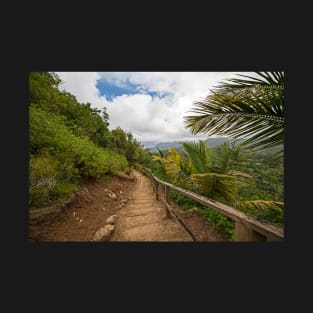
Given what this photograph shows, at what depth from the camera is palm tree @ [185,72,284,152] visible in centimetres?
110

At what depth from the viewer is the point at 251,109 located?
3.73 feet

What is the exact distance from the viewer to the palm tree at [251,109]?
3.60 feet

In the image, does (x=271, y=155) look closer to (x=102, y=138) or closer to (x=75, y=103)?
(x=75, y=103)

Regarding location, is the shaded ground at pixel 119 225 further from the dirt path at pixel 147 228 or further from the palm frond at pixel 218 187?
the palm frond at pixel 218 187

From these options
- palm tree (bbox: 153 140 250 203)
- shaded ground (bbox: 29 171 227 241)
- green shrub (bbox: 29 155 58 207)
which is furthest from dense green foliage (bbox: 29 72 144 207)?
palm tree (bbox: 153 140 250 203)

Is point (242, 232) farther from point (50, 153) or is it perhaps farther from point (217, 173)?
point (50, 153)

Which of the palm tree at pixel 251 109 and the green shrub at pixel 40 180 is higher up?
the palm tree at pixel 251 109

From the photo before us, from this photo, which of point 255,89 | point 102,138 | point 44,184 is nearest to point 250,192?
point 255,89

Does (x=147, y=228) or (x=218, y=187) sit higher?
(x=218, y=187)

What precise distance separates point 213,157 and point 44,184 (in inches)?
115

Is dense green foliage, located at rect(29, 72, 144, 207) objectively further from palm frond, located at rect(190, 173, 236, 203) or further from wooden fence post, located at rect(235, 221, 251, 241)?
wooden fence post, located at rect(235, 221, 251, 241)

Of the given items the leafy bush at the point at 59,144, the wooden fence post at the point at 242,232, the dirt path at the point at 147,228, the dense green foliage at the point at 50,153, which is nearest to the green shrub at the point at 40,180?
the dense green foliage at the point at 50,153

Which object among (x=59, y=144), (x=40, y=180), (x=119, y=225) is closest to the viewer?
(x=40, y=180)

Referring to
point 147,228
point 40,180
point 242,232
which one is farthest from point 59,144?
point 242,232
